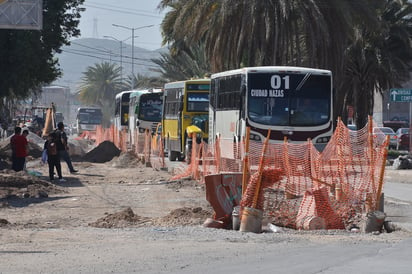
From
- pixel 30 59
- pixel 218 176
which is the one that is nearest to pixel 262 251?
pixel 218 176

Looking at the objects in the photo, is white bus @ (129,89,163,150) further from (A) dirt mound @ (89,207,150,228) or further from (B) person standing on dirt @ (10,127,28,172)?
(A) dirt mound @ (89,207,150,228)

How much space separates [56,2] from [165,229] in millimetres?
25874

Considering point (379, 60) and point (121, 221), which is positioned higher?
point (379, 60)

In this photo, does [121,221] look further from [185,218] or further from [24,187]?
[24,187]

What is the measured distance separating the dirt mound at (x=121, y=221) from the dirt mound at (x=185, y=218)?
0.35 meters

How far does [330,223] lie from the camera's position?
48.5 ft

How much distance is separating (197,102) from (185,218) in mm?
22945

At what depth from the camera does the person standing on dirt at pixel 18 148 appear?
27.8 metres

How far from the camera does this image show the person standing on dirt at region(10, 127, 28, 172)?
2781 cm

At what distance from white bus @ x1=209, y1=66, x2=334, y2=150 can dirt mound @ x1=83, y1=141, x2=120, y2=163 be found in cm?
1481

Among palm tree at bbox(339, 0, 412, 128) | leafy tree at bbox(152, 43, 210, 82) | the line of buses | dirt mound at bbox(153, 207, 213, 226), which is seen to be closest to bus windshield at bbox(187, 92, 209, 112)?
the line of buses

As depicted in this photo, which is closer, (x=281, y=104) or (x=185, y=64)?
(x=281, y=104)

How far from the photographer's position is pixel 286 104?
92.4ft

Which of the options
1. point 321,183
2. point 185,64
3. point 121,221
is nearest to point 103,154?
point 121,221
